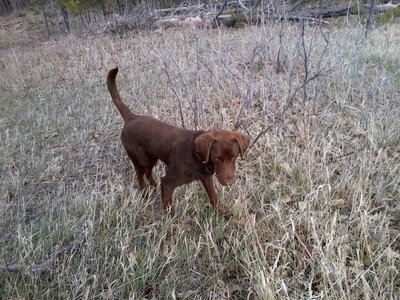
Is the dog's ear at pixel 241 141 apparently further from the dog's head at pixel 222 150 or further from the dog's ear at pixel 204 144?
the dog's ear at pixel 204 144

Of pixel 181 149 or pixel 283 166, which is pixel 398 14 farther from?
pixel 181 149

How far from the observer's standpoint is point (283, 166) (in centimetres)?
A: 318

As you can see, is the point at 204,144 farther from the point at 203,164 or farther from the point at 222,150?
the point at 203,164

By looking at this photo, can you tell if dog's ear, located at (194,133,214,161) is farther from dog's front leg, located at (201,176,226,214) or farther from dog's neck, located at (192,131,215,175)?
dog's front leg, located at (201,176,226,214)

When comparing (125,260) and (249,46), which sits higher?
(249,46)

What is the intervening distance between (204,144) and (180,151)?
14.5 inches

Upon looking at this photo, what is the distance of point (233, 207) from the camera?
2854mm

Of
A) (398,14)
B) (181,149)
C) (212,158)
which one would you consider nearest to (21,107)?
(181,149)

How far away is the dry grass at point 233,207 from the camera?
7.45ft

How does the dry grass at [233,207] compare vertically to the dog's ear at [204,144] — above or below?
below

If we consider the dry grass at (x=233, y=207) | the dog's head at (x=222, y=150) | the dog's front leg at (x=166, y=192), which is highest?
the dog's head at (x=222, y=150)

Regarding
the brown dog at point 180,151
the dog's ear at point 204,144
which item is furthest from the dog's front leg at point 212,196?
the dog's ear at point 204,144

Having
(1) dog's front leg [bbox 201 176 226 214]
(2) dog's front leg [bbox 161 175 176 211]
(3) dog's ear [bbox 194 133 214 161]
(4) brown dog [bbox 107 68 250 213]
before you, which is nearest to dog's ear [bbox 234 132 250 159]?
(4) brown dog [bbox 107 68 250 213]

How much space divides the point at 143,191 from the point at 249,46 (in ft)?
13.4
